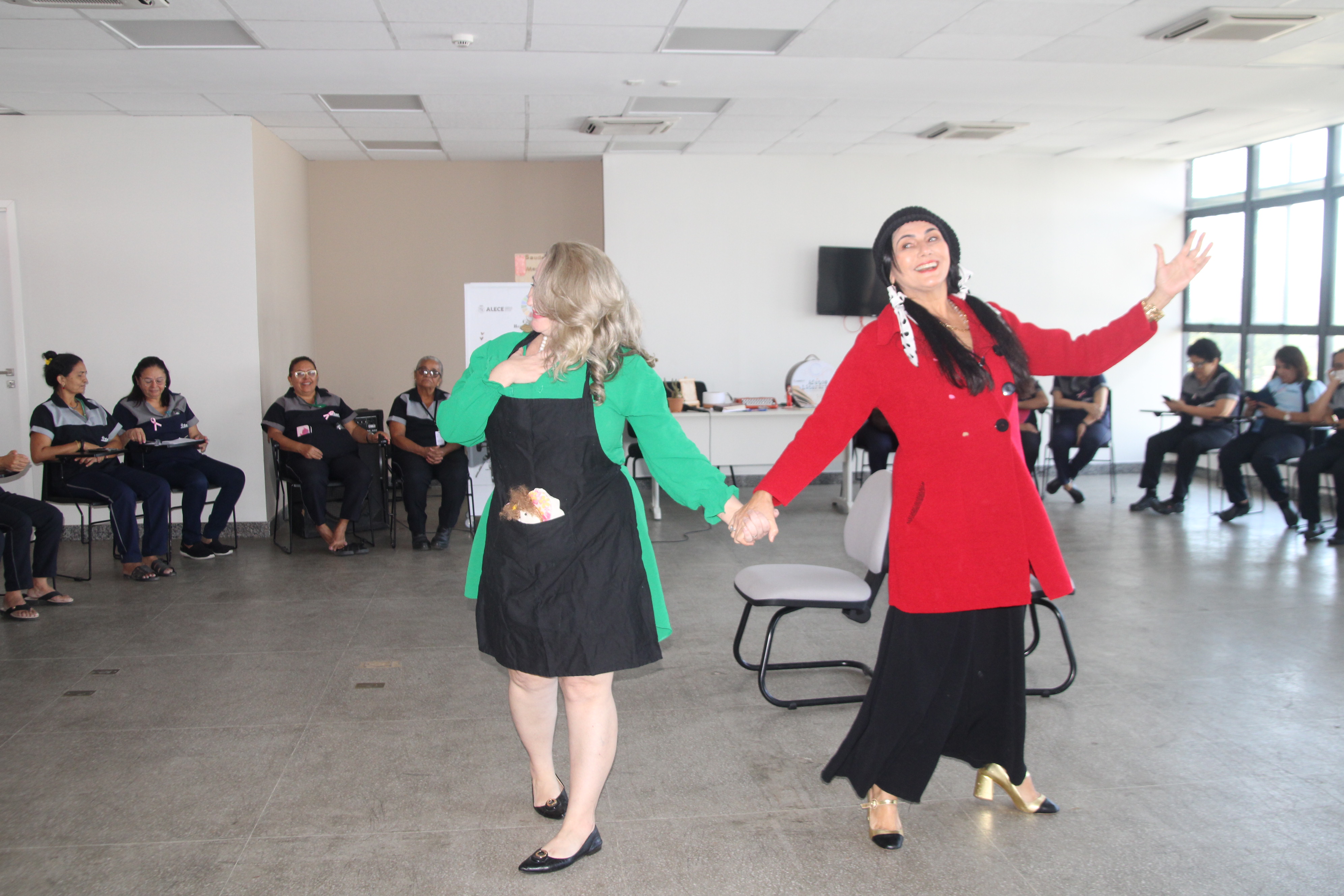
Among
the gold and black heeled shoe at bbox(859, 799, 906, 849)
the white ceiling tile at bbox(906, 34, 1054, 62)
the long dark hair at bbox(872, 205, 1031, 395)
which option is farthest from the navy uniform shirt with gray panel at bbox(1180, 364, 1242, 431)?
the gold and black heeled shoe at bbox(859, 799, 906, 849)

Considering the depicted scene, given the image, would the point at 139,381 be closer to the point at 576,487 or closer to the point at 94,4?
the point at 94,4

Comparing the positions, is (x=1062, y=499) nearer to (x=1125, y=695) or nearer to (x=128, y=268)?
(x=1125, y=695)

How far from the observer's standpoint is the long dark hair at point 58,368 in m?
5.57

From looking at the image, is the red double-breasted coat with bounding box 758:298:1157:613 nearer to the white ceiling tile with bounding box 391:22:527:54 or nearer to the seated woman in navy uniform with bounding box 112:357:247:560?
the white ceiling tile with bounding box 391:22:527:54

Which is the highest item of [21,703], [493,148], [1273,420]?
[493,148]

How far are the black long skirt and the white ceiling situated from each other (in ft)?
11.2

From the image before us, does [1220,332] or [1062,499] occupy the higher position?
[1220,332]

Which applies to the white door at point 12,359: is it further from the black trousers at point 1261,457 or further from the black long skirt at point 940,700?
the black trousers at point 1261,457

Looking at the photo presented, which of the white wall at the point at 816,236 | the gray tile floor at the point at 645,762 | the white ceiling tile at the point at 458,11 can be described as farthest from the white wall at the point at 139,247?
the white wall at the point at 816,236

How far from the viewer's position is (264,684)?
385cm

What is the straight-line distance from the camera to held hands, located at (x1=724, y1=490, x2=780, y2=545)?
93.6 inches

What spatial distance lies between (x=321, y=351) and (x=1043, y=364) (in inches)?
303

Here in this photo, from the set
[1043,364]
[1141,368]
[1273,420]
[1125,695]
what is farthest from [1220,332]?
[1043,364]

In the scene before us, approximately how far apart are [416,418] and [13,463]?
2585 millimetres
